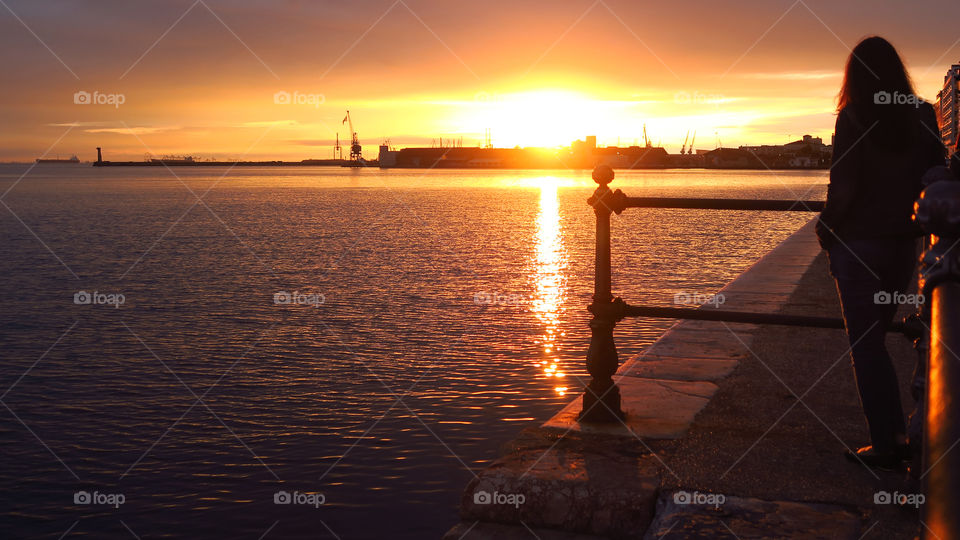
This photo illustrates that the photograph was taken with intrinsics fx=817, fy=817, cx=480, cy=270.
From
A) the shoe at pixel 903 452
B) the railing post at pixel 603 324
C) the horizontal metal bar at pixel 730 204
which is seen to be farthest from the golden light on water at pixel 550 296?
the shoe at pixel 903 452

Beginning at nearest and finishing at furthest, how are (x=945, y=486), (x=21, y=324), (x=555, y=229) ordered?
(x=945, y=486), (x=21, y=324), (x=555, y=229)

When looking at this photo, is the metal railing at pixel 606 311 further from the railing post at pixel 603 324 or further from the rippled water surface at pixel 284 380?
the rippled water surface at pixel 284 380

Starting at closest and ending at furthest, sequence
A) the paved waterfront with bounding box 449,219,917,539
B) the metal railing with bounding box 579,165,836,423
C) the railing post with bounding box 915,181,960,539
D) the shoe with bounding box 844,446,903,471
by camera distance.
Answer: the railing post with bounding box 915,181,960,539, the paved waterfront with bounding box 449,219,917,539, the shoe with bounding box 844,446,903,471, the metal railing with bounding box 579,165,836,423

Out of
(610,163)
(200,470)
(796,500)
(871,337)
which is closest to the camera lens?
(796,500)

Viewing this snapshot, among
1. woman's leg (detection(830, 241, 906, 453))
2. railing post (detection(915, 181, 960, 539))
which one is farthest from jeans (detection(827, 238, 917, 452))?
railing post (detection(915, 181, 960, 539))

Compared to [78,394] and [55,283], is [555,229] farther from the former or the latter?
[78,394]

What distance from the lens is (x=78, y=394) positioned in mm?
8359

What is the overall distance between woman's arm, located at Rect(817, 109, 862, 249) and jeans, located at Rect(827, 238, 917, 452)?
0.29 ft

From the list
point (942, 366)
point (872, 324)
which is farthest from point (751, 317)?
point (942, 366)

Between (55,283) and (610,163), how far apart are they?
50.9ft

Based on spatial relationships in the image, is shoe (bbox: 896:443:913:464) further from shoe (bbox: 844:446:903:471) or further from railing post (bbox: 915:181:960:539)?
railing post (bbox: 915:181:960:539)

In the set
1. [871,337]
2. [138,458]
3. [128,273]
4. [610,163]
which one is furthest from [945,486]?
[128,273]

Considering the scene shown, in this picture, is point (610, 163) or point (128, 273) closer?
point (610, 163)

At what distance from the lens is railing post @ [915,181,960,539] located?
88 centimetres
